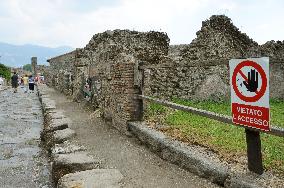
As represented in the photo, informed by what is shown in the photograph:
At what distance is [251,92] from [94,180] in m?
1.87

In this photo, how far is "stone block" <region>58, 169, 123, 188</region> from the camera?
4328 millimetres

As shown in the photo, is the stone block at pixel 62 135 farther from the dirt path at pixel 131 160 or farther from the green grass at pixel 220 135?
the green grass at pixel 220 135

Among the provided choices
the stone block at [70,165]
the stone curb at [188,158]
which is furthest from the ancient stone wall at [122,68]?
the stone block at [70,165]

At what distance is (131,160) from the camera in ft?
19.9

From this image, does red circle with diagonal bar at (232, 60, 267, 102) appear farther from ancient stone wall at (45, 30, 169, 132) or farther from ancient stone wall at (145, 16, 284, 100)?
ancient stone wall at (145, 16, 284, 100)

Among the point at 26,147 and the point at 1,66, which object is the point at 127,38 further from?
the point at 1,66

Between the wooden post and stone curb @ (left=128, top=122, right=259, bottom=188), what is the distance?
0.22 metres

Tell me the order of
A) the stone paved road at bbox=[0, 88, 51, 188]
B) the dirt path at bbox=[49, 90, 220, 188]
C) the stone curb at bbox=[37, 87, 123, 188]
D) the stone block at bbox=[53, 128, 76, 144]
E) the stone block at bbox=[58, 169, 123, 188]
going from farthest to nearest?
1. the stone block at bbox=[53, 128, 76, 144]
2. the stone paved road at bbox=[0, 88, 51, 188]
3. the dirt path at bbox=[49, 90, 220, 188]
4. the stone curb at bbox=[37, 87, 123, 188]
5. the stone block at bbox=[58, 169, 123, 188]

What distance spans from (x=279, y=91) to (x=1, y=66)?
37.4 meters

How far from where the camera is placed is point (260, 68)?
4160mm

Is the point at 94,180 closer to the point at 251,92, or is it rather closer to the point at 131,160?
the point at 131,160

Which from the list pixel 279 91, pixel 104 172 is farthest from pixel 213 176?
pixel 279 91

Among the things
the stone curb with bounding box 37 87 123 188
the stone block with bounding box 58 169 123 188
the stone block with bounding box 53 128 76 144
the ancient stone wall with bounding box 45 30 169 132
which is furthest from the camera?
the ancient stone wall with bounding box 45 30 169 132

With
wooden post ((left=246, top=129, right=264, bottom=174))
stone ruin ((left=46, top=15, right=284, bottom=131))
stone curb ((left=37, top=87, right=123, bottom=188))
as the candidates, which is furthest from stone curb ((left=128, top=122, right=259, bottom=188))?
stone ruin ((left=46, top=15, right=284, bottom=131))
